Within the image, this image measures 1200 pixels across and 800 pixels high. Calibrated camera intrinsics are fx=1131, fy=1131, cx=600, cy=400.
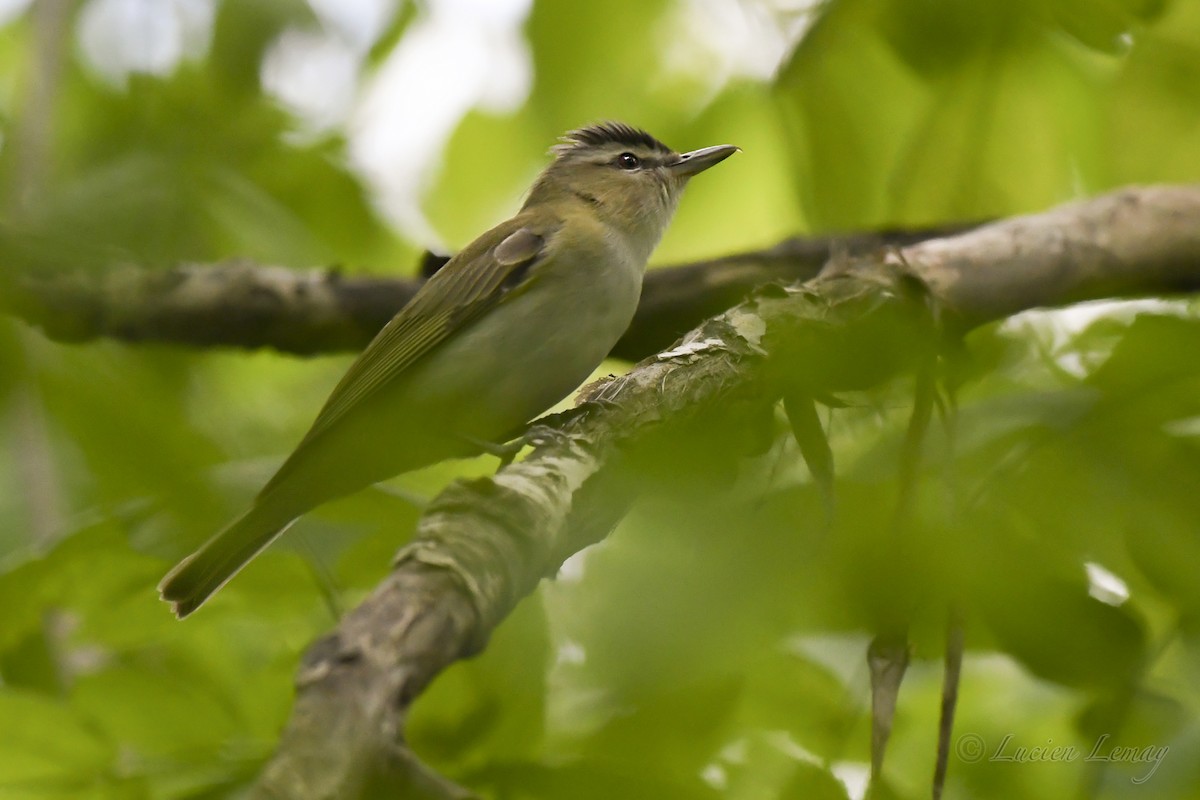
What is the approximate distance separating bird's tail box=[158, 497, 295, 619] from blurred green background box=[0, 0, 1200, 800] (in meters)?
0.13

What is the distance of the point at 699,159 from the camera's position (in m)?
4.57

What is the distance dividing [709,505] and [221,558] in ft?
7.70

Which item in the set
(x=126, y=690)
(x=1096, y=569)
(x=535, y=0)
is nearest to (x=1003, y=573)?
(x=1096, y=569)

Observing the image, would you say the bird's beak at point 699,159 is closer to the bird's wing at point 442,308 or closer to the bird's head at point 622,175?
the bird's head at point 622,175

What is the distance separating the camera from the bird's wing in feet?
12.1

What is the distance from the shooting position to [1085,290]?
11.8ft

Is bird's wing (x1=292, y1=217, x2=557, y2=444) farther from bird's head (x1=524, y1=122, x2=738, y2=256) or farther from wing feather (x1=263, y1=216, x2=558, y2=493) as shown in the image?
bird's head (x1=524, y1=122, x2=738, y2=256)

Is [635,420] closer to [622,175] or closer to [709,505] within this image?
[709,505]

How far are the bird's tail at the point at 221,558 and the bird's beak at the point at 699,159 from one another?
7.15 feet

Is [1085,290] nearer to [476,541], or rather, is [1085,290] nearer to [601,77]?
[601,77]

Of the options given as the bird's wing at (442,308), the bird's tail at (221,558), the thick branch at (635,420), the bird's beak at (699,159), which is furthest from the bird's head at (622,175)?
the bird's tail at (221,558)

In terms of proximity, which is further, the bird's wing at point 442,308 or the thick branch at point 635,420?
the bird's wing at point 442,308

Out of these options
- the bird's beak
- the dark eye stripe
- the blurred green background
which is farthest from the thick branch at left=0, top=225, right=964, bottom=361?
the dark eye stripe

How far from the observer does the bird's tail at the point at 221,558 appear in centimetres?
290
